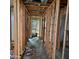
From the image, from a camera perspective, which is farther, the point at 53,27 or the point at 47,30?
the point at 47,30

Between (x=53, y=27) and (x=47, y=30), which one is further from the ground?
(x=53, y=27)
